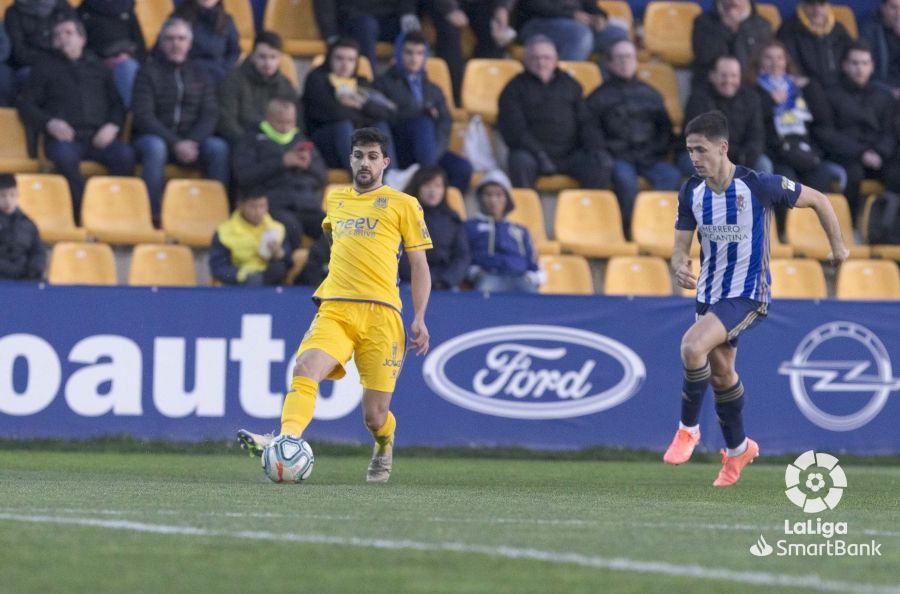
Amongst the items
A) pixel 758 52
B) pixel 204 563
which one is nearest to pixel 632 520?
pixel 204 563

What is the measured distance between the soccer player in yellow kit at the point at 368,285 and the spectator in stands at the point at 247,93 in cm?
605

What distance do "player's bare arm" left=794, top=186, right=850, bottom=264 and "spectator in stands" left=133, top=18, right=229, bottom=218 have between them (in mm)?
6802

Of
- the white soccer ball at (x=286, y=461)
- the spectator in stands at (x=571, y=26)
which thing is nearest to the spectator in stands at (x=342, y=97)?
the spectator in stands at (x=571, y=26)

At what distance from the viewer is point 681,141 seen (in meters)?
17.0

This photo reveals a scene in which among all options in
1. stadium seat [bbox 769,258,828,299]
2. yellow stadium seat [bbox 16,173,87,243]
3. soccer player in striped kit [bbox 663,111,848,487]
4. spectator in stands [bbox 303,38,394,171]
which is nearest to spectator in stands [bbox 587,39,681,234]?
stadium seat [bbox 769,258,828,299]

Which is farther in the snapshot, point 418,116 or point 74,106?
point 418,116

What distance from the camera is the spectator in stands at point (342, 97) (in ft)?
49.5

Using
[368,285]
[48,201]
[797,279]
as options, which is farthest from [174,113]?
[368,285]

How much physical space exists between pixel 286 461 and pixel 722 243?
288 centimetres

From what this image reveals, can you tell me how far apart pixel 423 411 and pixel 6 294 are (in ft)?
11.0

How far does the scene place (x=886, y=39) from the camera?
60.5 feet

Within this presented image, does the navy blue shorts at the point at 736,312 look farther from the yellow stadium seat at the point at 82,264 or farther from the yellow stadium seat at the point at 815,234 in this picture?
the yellow stadium seat at the point at 815,234

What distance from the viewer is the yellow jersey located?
886 cm

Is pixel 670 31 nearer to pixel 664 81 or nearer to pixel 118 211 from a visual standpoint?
pixel 664 81
